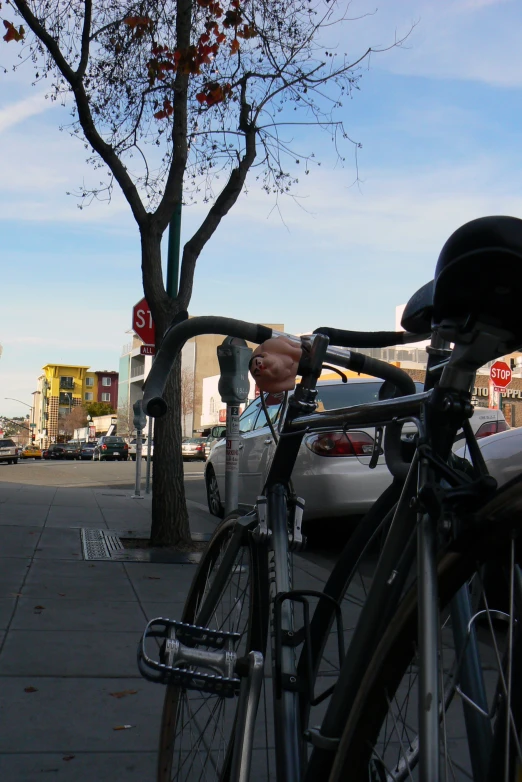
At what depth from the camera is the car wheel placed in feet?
38.1

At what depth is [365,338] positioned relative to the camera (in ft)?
6.13

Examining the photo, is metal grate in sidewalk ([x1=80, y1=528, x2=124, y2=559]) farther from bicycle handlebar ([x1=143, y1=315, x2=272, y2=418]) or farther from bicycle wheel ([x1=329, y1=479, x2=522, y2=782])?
bicycle wheel ([x1=329, y1=479, x2=522, y2=782])

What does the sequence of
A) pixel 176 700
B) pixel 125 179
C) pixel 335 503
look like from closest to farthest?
pixel 176 700, pixel 335 503, pixel 125 179

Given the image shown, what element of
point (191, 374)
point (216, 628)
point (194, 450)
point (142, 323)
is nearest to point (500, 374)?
point (142, 323)

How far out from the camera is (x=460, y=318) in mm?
1296

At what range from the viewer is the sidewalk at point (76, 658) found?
318 cm

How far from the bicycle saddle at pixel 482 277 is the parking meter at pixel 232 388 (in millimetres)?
4995

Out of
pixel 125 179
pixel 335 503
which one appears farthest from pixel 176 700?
pixel 125 179

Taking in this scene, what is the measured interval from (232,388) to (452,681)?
5.76 meters

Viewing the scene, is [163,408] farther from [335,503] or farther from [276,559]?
[335,503]

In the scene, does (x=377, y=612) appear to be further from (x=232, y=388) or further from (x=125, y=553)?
(x=125, y=553)

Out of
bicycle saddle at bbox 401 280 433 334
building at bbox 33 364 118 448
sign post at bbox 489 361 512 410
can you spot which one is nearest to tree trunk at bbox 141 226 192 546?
bicycle saddle at bbox 401 280 433 334

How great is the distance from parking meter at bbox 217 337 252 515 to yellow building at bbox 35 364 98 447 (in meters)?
138

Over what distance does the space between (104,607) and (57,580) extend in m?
1.02
